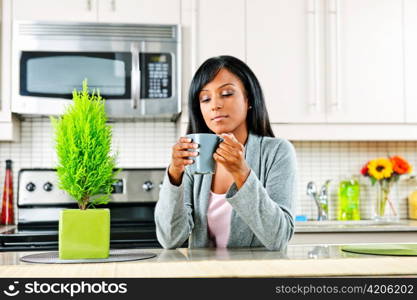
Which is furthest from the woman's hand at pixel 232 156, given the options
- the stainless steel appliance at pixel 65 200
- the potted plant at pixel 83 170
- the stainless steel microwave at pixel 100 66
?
the stainless steel microwave at pixel 100 66

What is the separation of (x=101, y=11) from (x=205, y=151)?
1882mm

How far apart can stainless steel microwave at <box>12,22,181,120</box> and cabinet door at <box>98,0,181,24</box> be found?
4cm

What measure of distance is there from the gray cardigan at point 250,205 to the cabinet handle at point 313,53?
1.31m

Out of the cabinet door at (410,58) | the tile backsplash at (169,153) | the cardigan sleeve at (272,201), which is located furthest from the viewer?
the tile backsplash at (169,153)

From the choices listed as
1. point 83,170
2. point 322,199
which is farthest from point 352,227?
point 83,170

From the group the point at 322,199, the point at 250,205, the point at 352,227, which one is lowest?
the point at 352,227

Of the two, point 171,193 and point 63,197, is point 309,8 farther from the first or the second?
point 171,193

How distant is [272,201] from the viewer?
149cm

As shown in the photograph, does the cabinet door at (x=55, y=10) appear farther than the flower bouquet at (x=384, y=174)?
No

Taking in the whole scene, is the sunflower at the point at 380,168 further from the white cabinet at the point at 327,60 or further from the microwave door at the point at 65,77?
the microwave door at the point at 65,77

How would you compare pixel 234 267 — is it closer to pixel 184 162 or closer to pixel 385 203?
pixel 184 162

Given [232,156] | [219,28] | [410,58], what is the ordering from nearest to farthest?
[232,156] < [219,28] < [410,58]

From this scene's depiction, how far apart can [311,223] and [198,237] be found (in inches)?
59.4

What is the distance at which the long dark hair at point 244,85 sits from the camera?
170 cm
